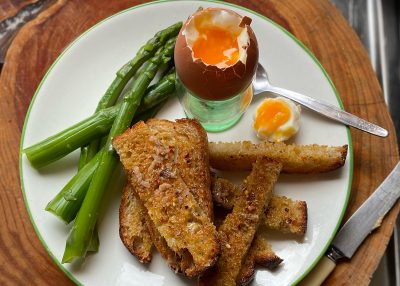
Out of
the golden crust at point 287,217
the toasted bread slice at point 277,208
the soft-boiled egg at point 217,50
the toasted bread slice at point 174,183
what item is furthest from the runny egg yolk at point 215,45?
the golden crust at point 287,217

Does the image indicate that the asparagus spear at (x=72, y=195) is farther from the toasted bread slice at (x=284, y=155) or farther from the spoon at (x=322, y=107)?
the spoon at (x=322, y=107)

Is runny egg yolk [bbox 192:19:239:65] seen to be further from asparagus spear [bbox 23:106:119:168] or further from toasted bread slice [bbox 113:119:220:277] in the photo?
asparagus spear [bbox 23:106:119:168]

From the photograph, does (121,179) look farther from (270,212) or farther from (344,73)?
(344,73)

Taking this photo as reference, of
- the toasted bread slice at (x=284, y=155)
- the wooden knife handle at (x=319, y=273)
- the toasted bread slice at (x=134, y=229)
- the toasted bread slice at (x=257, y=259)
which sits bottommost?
the wooden knife handle at (x=319, y=273)

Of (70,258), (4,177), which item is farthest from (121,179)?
(4,177)

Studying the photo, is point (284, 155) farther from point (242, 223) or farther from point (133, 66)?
point (133, 66)
